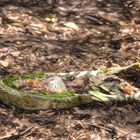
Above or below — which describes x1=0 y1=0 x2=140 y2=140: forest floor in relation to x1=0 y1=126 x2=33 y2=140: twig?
above

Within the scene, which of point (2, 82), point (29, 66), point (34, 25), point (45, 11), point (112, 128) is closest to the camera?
point (112, 128)

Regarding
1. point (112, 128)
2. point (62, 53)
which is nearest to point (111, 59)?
point (62, 53)

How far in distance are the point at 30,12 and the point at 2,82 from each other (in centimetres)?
180

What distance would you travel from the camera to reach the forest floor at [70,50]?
3.35 m

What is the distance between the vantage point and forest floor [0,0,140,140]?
3.35 m

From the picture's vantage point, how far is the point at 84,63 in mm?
4250

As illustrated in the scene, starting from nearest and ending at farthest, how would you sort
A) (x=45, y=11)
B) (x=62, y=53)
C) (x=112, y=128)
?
(x=112, y=128) < (x=62, y=53) < (x=45, y=11)

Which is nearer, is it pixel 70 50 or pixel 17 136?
pixel 17 136

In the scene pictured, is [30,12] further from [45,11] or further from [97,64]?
[97,64]

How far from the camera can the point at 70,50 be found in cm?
449

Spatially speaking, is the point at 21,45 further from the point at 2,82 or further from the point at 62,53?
the point at 2,82

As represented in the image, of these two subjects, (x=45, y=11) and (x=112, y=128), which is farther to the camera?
(x=45, y=11)

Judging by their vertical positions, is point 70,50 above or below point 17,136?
above

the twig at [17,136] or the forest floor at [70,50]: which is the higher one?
the forest floor at [70,50]
